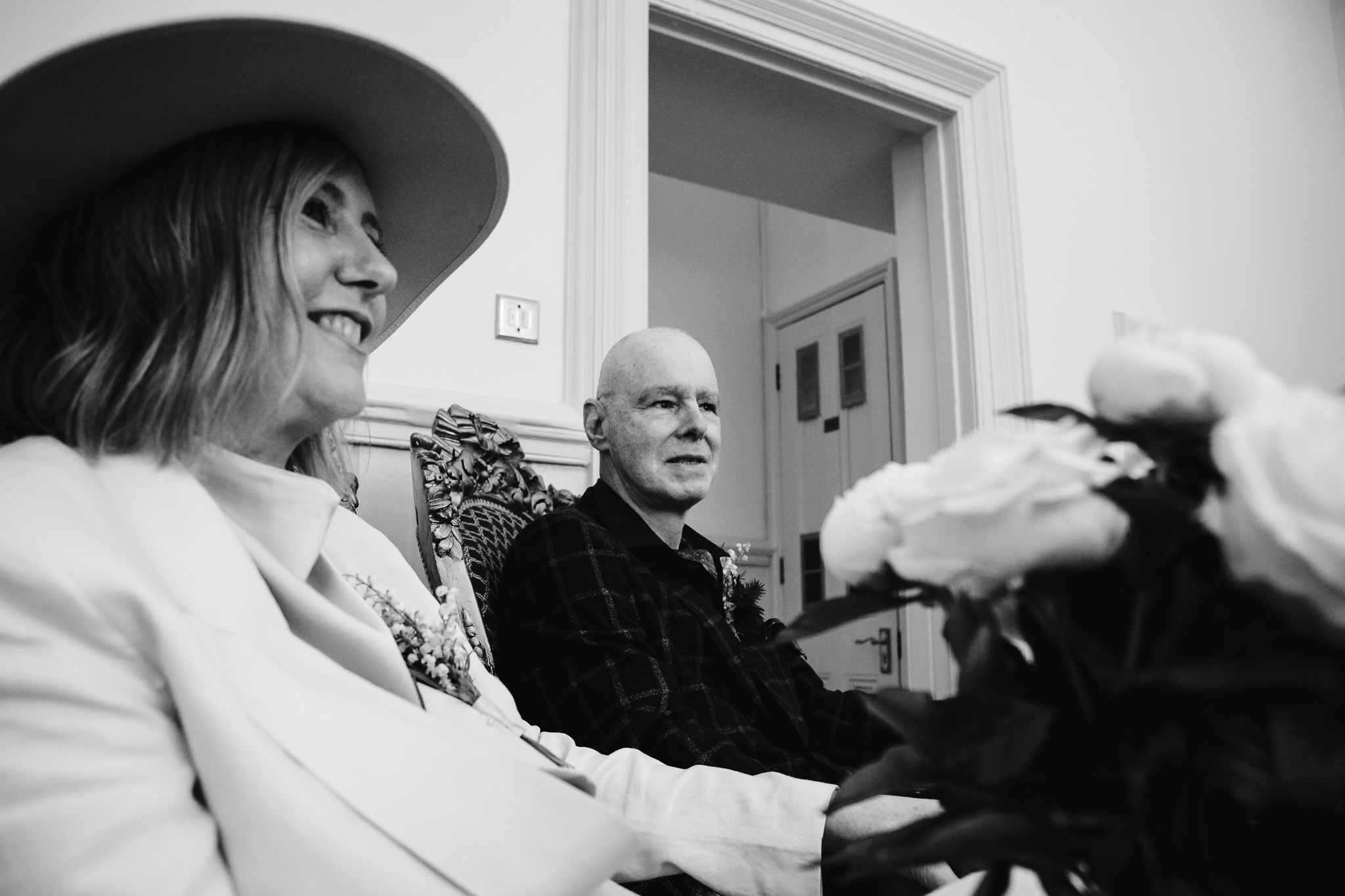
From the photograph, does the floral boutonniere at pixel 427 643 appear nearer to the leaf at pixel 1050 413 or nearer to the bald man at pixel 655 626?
the bald man at pixel 655 626

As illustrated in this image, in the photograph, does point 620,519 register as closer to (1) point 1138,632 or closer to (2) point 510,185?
(2) point 510,185

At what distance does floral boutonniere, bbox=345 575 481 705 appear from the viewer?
1031 mm

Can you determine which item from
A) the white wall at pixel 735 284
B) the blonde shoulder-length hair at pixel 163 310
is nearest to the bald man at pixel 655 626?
the blonde shoulder-length hair at pixel 163 310

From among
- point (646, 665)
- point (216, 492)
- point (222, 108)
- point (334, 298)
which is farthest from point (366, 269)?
point (646, 665)

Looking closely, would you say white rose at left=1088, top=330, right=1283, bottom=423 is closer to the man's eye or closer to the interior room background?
the man's eye

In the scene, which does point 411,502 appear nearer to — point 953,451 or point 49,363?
point 49,363

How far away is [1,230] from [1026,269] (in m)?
2.98

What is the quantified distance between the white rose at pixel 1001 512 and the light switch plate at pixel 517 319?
1914 millimetres

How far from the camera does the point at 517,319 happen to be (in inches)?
89.9

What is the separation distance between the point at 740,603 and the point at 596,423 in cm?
47

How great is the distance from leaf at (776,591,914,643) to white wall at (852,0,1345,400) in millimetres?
3004

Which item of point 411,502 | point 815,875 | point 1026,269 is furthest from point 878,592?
point 1026,269

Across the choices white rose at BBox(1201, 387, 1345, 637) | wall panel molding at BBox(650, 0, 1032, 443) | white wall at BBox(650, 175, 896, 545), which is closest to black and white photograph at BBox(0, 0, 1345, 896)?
white rose at BBox(1201, 387, 1345, 637)

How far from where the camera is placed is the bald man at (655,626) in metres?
1.36
